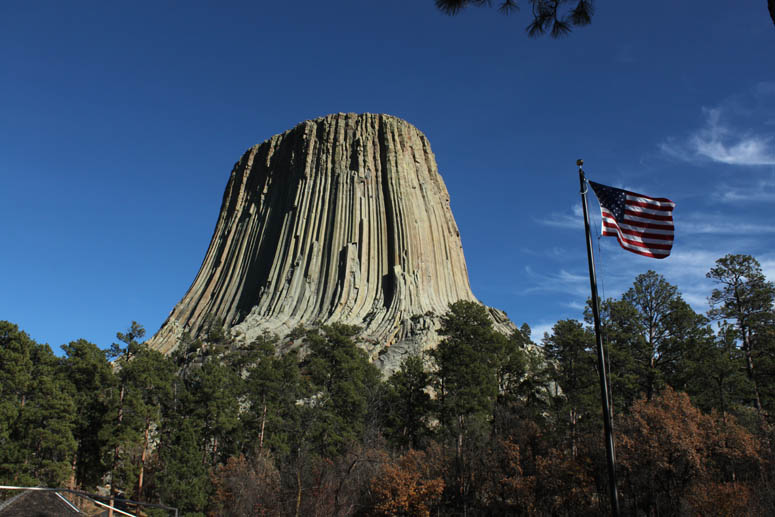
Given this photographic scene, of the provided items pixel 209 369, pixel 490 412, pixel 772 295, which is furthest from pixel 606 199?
pixel 772 295

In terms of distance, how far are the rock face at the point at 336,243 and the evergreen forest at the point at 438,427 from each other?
1743cm

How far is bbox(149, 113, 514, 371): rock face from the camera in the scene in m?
58.0

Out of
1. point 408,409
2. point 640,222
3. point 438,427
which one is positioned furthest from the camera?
point 408,409

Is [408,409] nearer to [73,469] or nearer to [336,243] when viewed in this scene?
[73,469]

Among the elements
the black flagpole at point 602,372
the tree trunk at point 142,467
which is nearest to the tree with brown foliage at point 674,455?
the black flagpole at point 602,372

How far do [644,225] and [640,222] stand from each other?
10 cm

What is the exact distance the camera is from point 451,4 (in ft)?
28.8

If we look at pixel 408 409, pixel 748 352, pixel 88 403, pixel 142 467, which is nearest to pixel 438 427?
pixel 408 409

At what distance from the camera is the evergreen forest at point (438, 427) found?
81.6 feet

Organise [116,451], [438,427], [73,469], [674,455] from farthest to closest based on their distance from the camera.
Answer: [438,427] < [116,451] < [73,469] < [674,455]

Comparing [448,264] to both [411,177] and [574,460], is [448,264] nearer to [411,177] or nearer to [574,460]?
[411,177]

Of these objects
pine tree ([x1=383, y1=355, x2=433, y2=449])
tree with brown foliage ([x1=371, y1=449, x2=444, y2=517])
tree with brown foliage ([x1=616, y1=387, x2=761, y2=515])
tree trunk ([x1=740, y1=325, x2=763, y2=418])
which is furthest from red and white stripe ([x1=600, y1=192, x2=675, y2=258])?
tree trunk ([x1=740, y1=325, x2=763, y2=418])

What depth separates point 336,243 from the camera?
62.5 meters

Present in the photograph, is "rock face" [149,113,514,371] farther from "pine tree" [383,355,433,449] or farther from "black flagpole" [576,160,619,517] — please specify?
"black flagpole" [576,160,619,517]
